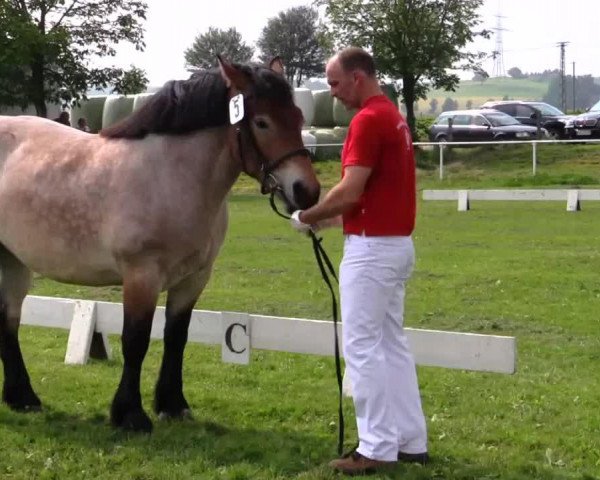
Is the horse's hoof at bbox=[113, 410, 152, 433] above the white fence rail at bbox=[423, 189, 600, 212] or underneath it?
above

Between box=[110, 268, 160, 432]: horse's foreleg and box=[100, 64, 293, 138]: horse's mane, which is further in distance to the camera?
box=[110, 268, 160, 432]: horse's foreleg

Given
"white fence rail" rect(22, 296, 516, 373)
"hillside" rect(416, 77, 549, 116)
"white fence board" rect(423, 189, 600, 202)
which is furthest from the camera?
"hillside" rect(416, 77, 549, 116)

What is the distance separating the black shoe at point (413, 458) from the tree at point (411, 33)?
32916mm

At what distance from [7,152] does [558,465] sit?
3822mm

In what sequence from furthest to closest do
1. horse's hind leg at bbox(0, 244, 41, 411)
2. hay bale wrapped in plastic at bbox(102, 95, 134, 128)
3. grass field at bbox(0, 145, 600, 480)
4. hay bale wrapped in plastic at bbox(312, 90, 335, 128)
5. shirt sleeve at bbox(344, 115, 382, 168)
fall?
hay bale wrapped in plastic at bbox(312, 90, 335, 128), hay bale wrapped in plastic at bbox(102, 95, 134, 128), horse's hind leg at bbox(0, 244, 41, 411), grass field at bbox(0, 145, 600, 480), shirt sleeve at bbox(344, 115, 382, 168)

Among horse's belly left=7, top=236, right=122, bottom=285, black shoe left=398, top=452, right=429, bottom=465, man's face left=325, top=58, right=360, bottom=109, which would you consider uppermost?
man's face left=325, top=58, right=360, bottom=109

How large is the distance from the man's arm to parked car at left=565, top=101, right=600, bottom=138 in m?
30.9

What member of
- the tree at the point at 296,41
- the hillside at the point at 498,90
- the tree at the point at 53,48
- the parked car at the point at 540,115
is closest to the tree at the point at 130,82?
the tree at the point at 53,48

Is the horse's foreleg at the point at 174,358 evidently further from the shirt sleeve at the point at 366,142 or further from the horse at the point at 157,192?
the shirt sleeve at the point at 366,142

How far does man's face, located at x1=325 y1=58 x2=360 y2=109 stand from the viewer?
513 cm

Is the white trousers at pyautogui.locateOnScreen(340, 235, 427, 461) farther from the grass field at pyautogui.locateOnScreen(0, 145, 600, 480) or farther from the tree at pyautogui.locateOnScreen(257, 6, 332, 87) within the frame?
the tree at pyautogui.locateOnScreen(257, 6, 332, 87)

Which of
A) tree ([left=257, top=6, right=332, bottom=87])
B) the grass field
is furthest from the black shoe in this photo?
tree ([left=257, top=6, right=332, bottom=87])

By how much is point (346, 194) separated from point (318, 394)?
102 inches

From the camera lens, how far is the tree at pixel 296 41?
7381 centimetres
